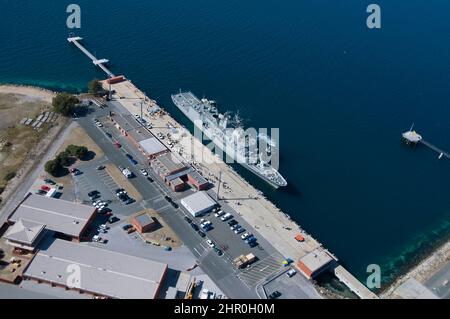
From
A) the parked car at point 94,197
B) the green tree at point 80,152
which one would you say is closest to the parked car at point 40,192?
the parked car at point 94,197

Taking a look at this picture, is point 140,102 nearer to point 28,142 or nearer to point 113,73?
point 113,73

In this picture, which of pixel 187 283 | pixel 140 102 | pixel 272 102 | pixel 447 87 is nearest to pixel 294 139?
pixel 272 102

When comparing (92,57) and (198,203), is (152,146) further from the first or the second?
(92,57)

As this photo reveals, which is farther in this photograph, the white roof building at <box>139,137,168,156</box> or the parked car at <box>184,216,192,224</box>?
the white roof building at <box>139,137,168,156</box>

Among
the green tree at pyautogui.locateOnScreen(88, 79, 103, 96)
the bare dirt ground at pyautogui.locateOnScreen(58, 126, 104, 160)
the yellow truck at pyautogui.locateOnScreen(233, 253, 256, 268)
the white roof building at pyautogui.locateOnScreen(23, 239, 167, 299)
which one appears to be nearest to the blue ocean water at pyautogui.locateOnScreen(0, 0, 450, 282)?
the green tree at pyautogui.locateOnScreen(88, 79, 103, 96)

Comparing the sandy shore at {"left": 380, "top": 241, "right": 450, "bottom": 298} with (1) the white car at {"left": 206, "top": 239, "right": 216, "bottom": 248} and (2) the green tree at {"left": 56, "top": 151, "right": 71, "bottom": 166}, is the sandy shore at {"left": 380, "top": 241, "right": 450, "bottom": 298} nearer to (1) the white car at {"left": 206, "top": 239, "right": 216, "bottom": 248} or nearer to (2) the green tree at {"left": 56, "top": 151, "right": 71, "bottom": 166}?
(1) the white car at {"left": 206, "top": 239, "right": 216, "bottom": 248}

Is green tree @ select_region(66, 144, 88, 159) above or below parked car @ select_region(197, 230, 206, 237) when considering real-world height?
above

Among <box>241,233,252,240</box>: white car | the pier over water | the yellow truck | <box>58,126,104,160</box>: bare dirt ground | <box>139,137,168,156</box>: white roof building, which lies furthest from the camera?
<box>58,126,104,160</box>: bare dirt ground
